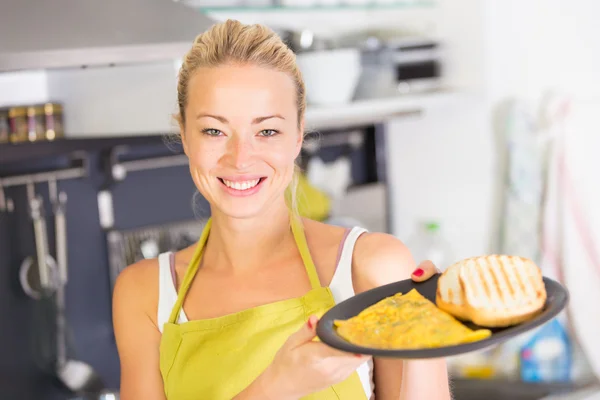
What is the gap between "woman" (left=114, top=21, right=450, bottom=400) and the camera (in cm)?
118

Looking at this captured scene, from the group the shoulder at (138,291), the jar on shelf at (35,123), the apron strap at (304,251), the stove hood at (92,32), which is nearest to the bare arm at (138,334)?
the shoulder at (138,291)

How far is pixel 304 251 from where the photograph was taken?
1.28 m

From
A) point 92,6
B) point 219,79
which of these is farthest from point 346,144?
point 219,79

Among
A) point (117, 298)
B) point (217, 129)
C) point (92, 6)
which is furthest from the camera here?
point (92, 6)

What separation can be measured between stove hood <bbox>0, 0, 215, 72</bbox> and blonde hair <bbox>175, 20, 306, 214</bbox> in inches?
8.2

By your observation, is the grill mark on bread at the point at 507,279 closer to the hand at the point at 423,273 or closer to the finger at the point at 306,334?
the hand at the point at 423,273

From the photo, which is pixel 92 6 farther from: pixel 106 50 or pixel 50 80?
pixel 50 80

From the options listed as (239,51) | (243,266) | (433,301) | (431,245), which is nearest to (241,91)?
(239,51)

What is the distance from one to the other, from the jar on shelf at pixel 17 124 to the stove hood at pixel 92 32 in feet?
1.66

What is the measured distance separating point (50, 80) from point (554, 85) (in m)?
1.31

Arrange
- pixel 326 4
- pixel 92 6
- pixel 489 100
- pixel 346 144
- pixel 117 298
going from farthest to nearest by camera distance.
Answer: pixel 346 144
pixel 489 100
pixel 326 4
pixel 92 6
pixel 117 298

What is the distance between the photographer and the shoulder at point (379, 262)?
1.22 meters

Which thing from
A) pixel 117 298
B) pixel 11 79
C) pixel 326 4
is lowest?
pixel 117 298

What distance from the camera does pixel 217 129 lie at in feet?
3.89
